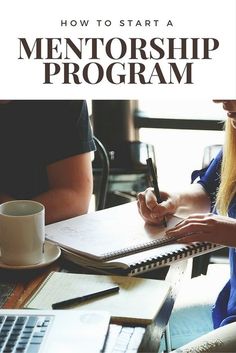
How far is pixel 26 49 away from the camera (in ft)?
6.01

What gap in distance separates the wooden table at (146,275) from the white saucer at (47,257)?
0.01 meters

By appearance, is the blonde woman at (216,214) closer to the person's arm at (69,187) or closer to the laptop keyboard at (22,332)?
the person's arm at (69,187)

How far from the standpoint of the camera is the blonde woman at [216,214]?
127cm

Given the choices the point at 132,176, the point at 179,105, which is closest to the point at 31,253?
the point at 132,176

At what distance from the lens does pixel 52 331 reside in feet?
3.02

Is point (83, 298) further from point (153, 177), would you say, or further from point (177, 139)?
point (177, 139)

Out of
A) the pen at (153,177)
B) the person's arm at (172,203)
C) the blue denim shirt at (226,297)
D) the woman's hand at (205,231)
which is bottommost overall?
the blue denim shirt at (226,297)

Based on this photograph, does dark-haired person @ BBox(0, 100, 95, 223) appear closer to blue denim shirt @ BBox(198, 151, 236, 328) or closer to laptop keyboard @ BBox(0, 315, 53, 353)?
blue denim shirt @ BBox(198, 151, 236, 328)

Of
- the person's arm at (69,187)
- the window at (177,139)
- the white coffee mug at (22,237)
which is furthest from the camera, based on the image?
the window at (177,139)

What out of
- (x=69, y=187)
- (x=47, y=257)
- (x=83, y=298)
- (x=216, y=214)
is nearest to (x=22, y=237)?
(x=47, y=257)

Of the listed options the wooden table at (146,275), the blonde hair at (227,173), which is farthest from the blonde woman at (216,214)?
the wooden table at (146,275)

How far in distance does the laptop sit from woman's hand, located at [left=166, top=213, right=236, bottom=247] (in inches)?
14.8

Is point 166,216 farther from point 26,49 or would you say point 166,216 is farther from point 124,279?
point 26,49

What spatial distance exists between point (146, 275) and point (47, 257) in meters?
0.20
